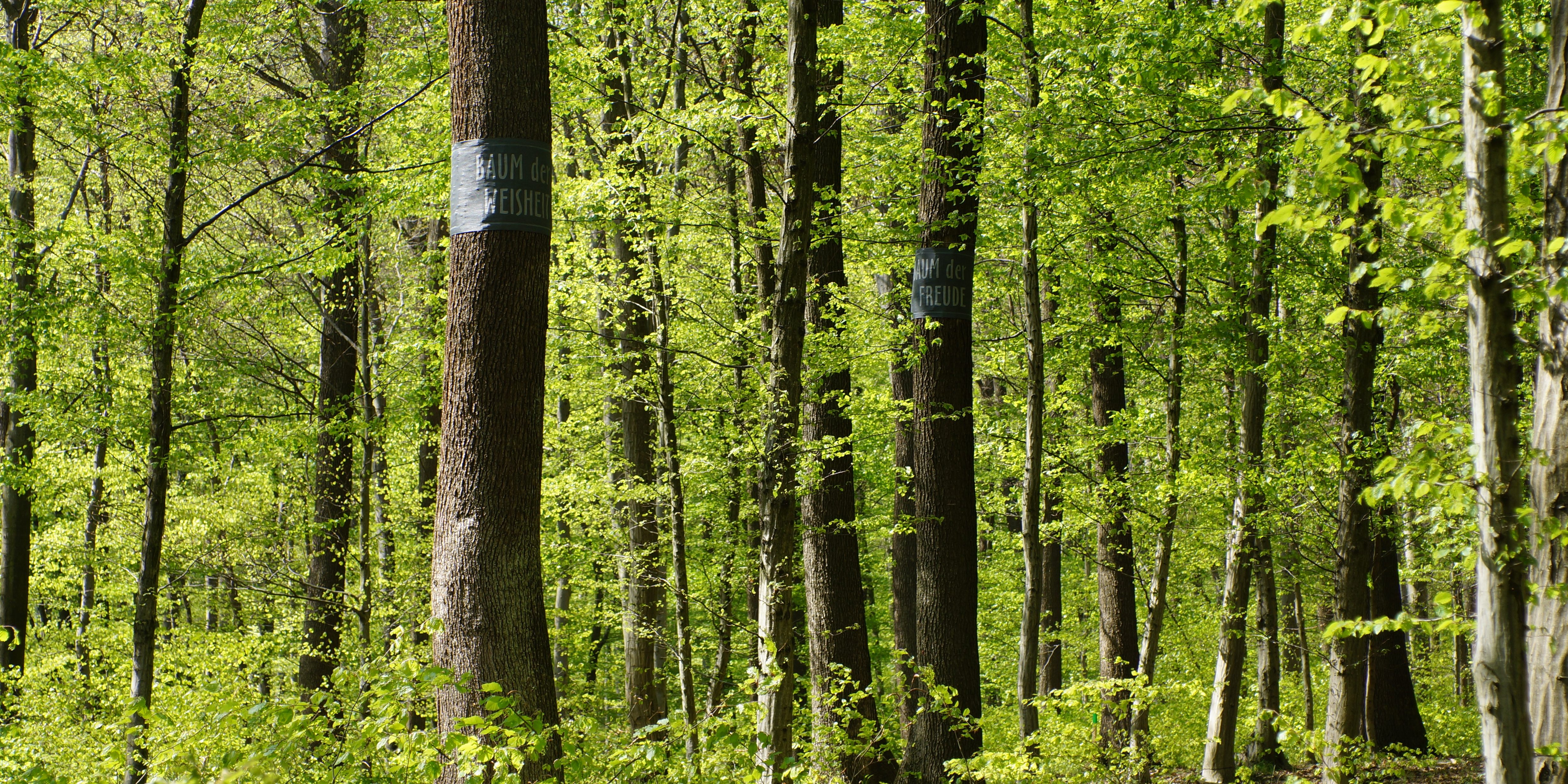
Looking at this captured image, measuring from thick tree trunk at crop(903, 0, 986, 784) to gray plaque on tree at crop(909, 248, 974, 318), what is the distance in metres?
0.04

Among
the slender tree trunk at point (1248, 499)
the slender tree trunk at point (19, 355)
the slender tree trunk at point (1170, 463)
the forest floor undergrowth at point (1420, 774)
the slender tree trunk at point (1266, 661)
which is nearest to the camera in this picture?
the slender tree trunk at point (1248, 499)

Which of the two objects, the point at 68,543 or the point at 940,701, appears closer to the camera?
the point at 940,701

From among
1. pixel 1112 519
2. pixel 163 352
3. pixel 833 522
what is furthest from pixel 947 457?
pixel 163 352

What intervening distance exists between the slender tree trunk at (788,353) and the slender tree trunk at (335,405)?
237 inches

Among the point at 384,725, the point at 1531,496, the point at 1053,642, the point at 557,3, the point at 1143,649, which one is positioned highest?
the point at 557,3

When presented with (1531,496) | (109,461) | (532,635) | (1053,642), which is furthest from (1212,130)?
(109,461)

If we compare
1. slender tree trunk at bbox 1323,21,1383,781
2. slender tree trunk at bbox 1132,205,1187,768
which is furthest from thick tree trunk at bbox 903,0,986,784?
slender tree trunk at bbox 1323,21,1383,781

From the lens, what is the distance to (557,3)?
9.48m

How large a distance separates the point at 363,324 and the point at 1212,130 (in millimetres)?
8709

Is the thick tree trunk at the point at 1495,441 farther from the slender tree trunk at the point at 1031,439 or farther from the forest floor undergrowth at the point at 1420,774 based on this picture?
the forest floor undergrowth at the point at 1420,774

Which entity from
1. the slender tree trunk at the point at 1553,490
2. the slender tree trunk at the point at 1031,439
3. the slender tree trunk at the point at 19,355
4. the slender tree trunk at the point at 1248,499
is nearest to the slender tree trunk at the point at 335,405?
the slender tree trunk at the point at 19,355

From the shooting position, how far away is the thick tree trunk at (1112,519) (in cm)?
975

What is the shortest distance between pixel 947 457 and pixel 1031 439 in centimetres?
75

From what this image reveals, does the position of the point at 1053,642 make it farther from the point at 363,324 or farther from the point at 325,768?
the point at 325,768
